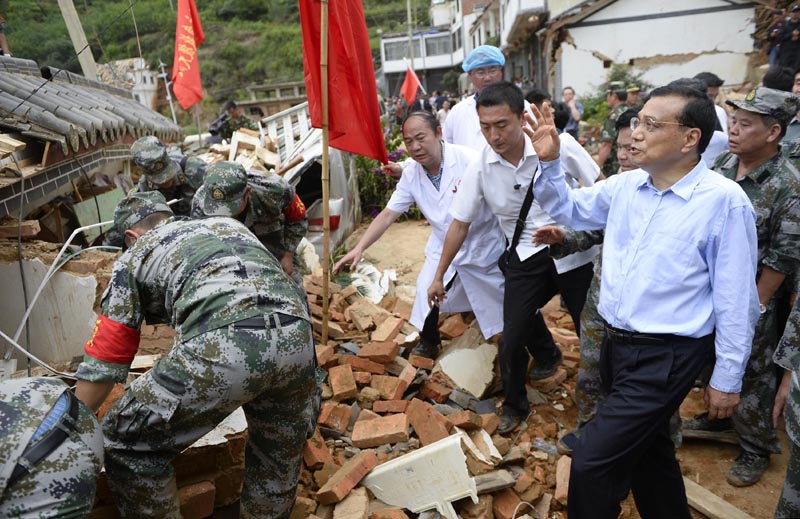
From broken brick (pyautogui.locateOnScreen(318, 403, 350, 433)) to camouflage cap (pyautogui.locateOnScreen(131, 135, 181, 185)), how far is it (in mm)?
2279

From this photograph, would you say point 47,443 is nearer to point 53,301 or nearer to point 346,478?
point 346,478

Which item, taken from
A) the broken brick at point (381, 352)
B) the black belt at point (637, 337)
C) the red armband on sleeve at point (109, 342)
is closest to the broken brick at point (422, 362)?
the broken brick at point (381, 352)

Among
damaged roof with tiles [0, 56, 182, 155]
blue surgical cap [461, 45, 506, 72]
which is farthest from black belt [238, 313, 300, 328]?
blue surgical cap [461, 45, 506, 72]

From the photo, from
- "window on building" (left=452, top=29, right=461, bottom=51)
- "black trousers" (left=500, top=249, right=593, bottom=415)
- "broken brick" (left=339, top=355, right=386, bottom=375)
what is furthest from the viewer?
"window on building" (left=452, top=29, right=461, bottom=51)

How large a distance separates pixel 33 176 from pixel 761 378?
4.64 m

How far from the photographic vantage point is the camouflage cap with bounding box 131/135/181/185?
13.5 ft

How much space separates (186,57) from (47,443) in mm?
8728

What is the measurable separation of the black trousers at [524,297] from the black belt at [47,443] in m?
2.35

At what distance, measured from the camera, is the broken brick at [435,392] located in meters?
3.71

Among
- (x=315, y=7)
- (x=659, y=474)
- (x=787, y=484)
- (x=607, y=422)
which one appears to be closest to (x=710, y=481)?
(x=659, y=474)

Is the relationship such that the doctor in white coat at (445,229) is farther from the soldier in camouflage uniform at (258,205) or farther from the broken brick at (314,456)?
the broken brick at (314,456)

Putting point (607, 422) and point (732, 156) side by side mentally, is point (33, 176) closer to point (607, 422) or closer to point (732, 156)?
point (607, 422)

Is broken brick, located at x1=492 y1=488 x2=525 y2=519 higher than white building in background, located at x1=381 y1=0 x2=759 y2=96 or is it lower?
lower

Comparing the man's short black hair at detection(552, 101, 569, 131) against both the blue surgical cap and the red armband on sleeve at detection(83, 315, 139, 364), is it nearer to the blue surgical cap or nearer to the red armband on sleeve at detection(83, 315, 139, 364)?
the blue surgical cap
